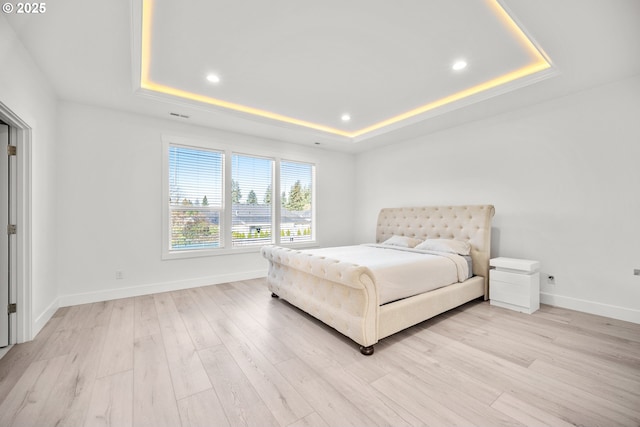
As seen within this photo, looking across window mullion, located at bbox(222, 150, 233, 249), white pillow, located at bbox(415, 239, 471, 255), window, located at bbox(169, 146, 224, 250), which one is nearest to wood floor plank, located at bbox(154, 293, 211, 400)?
window, located at bbox(169, 146, 224, 250)

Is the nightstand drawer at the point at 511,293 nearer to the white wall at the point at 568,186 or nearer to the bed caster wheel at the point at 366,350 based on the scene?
the white wall at the point at 568,186

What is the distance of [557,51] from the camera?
240cm

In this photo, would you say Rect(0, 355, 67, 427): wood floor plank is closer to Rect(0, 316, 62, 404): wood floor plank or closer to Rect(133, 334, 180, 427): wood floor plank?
Rect(0, 316, 62, 404): wood floor plank

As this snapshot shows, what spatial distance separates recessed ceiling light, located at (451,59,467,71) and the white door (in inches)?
168

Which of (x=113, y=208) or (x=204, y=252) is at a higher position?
(x=113, y=208)

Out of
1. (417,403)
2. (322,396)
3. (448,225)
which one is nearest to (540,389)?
(417,403)

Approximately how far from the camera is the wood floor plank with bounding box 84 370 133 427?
149 centimetres

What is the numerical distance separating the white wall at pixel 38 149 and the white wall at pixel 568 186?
5.08 m

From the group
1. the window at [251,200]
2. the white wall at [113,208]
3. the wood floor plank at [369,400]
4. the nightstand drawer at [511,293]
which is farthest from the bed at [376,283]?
the white wall at [113,208]

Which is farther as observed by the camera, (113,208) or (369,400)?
(113,208)

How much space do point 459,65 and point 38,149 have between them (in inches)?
173

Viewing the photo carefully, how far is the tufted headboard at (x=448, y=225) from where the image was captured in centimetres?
367

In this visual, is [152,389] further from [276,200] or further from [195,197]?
[276,200]

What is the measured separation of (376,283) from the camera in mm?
2268
